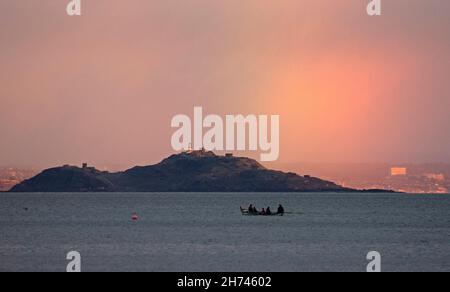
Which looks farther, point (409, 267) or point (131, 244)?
point (131, 244)

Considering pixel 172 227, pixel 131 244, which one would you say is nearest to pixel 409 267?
pixel 131 244

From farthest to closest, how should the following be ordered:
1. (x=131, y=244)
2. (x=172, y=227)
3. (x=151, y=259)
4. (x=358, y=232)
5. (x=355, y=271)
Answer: (x=172, y=227), (x=358, y=232), (x=131, y=244), (x=151, y=259), (x=355, y=271)

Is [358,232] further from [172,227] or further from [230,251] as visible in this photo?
[230,251]

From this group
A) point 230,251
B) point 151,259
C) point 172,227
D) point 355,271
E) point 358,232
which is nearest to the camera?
point 355,271

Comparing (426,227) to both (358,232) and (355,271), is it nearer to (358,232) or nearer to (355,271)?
(358,232)

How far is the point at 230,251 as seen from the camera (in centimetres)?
8912
